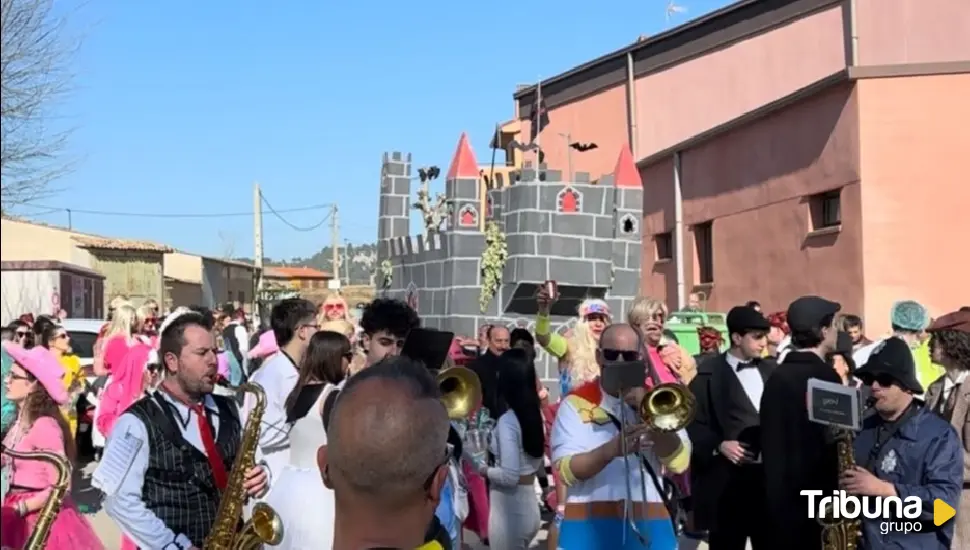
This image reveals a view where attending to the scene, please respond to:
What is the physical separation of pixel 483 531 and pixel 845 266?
11.2 metres

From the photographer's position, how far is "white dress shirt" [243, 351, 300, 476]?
16.8 feet

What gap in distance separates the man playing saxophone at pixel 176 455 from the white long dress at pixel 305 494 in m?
0.18

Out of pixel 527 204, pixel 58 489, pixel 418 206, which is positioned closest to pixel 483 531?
pixel 58 489

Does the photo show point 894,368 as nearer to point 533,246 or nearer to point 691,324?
point 691,324

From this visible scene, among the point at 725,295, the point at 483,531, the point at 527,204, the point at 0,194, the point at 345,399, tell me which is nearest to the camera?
the point at 0,194

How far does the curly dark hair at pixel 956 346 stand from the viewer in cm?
530

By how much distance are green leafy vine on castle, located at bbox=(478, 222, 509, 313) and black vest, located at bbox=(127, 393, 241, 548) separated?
11.8 metres

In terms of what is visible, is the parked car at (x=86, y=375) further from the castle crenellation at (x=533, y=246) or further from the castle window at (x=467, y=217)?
the castle window at (x=467, y=217)

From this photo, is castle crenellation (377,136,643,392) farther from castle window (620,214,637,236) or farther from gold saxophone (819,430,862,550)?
gold saxophone (819,430,862,550)

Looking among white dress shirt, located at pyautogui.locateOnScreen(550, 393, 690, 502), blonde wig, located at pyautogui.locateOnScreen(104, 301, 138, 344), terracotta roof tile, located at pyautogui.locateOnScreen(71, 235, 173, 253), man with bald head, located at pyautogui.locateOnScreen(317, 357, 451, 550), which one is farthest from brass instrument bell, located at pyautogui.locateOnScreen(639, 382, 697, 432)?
terracotta roof tile, located at pyautogui.locateOnScreen(71, 235, 173, 253)

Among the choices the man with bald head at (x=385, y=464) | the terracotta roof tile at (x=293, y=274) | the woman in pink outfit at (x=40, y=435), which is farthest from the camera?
the terracotta roof tile at (x=293, y=274)

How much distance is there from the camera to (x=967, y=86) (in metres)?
16.3

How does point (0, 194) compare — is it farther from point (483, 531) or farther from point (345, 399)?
point (483, 531)

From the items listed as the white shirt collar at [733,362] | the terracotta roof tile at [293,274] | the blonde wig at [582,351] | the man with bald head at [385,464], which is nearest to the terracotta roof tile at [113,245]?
the blonde wig at [582,351]
